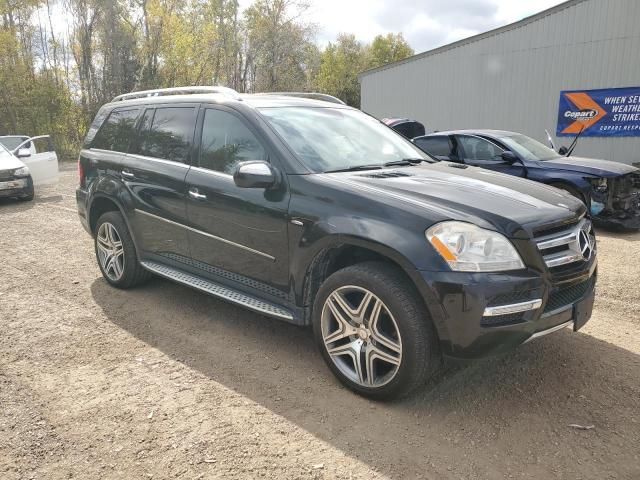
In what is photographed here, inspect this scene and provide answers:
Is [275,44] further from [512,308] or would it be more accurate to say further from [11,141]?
[512,308]

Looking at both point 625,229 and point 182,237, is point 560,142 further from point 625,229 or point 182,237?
point 182,237

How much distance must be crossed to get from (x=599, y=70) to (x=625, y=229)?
926cm

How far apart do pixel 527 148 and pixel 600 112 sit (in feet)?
26.8

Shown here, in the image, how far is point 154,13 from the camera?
32.8 metres

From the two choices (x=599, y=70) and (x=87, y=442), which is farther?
(x=599, y=70)

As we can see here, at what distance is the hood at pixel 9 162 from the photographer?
10.7 meters

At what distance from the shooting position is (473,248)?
8.75ft

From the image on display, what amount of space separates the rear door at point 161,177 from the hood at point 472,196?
4.84ft

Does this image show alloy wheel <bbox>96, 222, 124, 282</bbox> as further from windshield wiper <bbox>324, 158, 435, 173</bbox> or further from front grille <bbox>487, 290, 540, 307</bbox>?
front grille <bbox>487, 290, 540, 307</bbox>

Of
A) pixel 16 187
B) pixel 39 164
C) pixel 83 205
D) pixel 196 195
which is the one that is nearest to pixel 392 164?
pixel 196 195

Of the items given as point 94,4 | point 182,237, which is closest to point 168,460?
point 182,237

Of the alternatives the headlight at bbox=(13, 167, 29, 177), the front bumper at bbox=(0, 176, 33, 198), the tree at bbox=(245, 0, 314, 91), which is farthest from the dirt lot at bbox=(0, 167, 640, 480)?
the tree at bbox=(245, 0, 314, 91)

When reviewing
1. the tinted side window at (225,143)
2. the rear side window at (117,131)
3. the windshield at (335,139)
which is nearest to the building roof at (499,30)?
the windshield at (335,139)

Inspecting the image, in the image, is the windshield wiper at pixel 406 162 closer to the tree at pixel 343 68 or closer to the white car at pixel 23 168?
the white car at pixel 23 168
